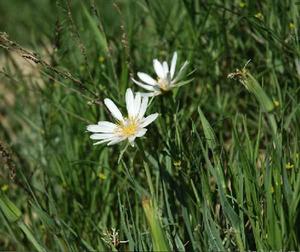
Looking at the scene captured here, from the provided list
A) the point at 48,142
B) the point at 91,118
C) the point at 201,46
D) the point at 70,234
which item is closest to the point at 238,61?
the point at 201,46

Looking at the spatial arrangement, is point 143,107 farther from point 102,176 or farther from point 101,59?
point 101,59

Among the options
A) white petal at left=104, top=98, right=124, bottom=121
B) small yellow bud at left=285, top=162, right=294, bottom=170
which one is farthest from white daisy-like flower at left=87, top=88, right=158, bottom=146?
small yellow bud at left=285, top=162, right=294, bottom=170

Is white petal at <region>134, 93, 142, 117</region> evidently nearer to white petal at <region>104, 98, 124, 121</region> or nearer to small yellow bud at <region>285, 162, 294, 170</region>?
white petal at <region>104, 98, 124, 121</region>

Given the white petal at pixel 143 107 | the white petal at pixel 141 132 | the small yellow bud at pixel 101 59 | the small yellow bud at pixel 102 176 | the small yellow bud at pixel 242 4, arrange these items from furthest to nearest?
the small yellow bud at pixel 101 59
the small yellow bud at pixel 242 4
the small yellow bud at pixel 102 176
the white petal at pixel 143 107
the white petal at pixel 141 132

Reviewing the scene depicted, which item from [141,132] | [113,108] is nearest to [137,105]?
[113,108]

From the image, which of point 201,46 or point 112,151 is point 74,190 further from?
point 201,46

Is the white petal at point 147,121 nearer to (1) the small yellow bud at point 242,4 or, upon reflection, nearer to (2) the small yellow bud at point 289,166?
(2) the small yellow bud at point 289,166

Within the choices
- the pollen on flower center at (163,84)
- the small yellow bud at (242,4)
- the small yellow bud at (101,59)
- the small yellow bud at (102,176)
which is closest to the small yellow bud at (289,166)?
the pollen on flower center at (163,84)
